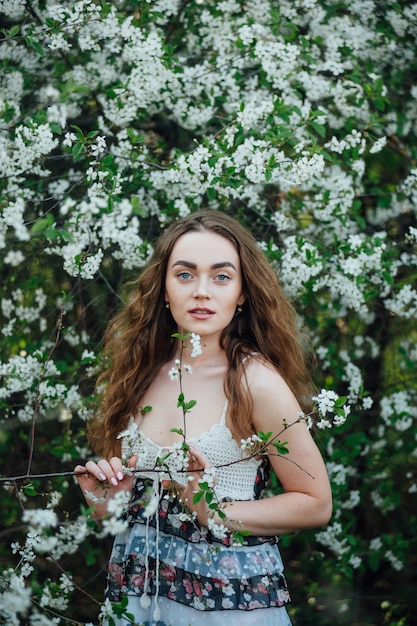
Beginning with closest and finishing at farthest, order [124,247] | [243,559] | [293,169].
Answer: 1. [243,559]
2. [293,169]
3. [124,247]

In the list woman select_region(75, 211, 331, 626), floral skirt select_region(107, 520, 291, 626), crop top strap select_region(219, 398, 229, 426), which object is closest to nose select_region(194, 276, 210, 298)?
woman select_region(75, 211, 331, 626)

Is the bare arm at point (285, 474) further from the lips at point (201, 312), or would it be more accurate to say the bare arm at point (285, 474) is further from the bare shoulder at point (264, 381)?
the lips at point (201, 312)

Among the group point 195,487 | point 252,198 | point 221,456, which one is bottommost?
point 195,487

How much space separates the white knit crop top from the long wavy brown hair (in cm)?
18

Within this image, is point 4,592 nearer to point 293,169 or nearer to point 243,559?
point 243,559

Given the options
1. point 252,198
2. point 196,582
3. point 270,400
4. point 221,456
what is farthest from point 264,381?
point 252,198

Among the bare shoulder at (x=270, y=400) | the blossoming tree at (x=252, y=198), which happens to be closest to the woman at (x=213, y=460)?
the bare shoulder at (x=270, y=400)

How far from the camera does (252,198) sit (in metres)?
2.92

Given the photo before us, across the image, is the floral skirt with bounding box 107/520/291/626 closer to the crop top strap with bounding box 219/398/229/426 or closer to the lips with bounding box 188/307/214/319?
the crop top strap with bounding box 219/398/229/426

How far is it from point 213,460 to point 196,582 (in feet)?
1.08

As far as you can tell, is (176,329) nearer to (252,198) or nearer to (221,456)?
(221,456)

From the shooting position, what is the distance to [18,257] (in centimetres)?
150

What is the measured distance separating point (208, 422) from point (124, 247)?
3.26ft

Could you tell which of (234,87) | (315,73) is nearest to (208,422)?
(234,87)
